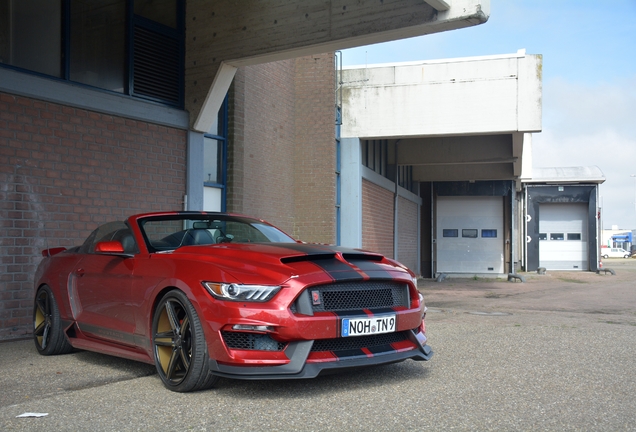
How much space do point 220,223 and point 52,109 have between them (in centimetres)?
389

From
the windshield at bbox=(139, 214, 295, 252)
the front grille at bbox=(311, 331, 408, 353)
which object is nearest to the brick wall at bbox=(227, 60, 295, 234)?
the windshield at bbox=(139, 214, 295, 252)

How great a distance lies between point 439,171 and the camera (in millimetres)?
27172

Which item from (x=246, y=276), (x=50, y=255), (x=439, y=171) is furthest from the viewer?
(x=439, y=171)

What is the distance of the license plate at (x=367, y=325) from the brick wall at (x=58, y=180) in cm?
537

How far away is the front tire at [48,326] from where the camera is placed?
6.43 m

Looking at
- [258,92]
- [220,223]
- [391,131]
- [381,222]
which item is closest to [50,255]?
[220,223]

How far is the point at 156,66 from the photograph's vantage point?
10.8m

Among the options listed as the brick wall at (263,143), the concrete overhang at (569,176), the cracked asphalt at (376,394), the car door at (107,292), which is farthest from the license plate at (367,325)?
the concrete overhang at (569,176)

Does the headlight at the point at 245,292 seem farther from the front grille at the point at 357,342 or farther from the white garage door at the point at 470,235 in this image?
the white garage door at the point at 470,235

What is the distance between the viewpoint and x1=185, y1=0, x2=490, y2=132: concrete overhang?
886cm

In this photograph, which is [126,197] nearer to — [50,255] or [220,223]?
[50,255]

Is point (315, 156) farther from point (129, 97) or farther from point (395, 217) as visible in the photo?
point (129, 97)

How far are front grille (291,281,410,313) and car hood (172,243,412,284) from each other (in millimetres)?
69

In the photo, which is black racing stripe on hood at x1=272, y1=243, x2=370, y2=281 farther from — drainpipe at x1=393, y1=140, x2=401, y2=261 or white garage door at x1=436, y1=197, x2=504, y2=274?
white garage door at x1=436, y1=197, x2=504, y2=274
